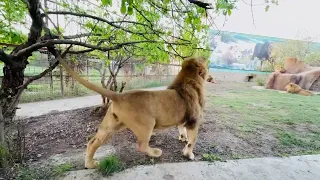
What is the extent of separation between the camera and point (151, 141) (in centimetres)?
354

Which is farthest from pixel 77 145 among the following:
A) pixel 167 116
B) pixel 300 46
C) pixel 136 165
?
pixel 300 46

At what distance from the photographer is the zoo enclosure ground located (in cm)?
308

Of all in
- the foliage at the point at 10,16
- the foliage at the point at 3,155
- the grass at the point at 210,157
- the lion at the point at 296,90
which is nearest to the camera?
the foliage at the point at 3,155

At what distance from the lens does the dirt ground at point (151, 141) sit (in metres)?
3.03

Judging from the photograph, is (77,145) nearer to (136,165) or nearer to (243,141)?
(136,165)

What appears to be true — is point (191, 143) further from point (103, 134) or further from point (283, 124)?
point (283, 124)

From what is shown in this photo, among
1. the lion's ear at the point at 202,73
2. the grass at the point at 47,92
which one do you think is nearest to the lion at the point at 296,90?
the lion's ear at the point at 202,73

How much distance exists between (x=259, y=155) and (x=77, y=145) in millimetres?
2911

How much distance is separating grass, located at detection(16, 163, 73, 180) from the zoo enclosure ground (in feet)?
0.58

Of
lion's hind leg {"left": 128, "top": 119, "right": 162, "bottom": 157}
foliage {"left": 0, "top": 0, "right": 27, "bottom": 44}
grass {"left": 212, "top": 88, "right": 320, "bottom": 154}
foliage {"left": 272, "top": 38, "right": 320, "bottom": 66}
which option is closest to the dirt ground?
grass {"left": 212, "top": 88, "right": 320, "bottom": 154}

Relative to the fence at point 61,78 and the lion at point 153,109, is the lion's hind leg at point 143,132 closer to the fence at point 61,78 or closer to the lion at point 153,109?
the lion at point 153,109

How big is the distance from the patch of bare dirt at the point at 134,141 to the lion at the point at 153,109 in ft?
1.25

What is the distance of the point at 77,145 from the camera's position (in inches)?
134

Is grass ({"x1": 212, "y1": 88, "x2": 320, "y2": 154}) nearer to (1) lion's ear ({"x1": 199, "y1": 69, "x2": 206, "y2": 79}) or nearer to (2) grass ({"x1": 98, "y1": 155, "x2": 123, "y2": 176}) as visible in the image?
(1) lion's ear ({"x1": 199, "y1": 69, "x2": 206, "y2": 79})
